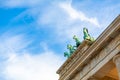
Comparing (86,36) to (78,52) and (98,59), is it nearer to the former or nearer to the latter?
(78,52)

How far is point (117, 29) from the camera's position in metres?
27.4

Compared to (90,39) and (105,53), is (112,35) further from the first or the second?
(90,39)

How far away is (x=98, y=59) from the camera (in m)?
29.9

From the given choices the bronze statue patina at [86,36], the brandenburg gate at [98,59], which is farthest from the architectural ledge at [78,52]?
the bronze statue patina at [86,36]

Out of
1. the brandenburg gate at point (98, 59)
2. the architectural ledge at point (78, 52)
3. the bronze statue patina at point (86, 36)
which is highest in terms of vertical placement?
the bronze statue patina at point (86, 36)

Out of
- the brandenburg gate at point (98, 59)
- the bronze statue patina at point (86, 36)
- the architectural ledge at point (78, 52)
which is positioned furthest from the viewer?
the bronze statue patina at point (86, 36)

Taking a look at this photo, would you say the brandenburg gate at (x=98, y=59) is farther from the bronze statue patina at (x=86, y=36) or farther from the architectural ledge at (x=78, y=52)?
the bronze statue patina at (x=86, y=36)

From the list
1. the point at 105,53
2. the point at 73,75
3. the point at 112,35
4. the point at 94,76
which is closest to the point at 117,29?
the point at 112,35

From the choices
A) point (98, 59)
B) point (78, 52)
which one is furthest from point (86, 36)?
point (98, 59)

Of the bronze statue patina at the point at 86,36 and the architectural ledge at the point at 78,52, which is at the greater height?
the bronze statue patina at the point at 86,36

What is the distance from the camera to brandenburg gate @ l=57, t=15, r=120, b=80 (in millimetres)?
27656

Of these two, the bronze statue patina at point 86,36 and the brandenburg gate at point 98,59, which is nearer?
the brandenburg gate at point 98,59

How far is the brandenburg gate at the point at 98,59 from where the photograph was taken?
2766 cm

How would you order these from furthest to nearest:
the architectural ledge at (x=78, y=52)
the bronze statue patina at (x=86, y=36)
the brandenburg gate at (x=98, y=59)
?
1. the bronze statue patina at (x=86, y=36)
2. the architectural ledge at (x=78, y=52)
3. the brandenburg gate at (x=98, y=59)
